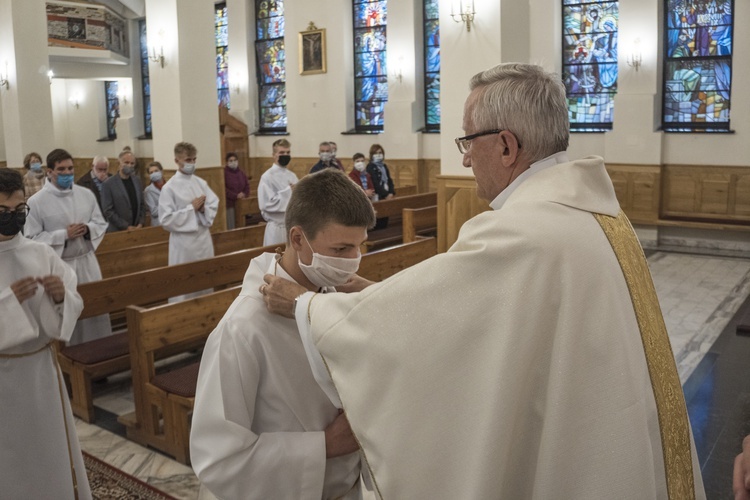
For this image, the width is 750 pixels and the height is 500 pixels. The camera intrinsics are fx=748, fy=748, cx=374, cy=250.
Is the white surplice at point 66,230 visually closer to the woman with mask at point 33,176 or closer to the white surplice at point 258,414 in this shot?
the woman with mask at point 33,176

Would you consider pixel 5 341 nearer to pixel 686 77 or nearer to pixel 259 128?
pixel 686 77

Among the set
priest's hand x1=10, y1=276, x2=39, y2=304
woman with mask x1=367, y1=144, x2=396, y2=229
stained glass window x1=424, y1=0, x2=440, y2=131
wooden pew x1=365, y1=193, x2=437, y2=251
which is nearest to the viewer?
priest's hand x1=10, y1=276, x2=39, y2=304

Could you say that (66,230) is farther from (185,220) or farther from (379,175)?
(379,175)

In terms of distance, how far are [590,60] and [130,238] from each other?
846cm

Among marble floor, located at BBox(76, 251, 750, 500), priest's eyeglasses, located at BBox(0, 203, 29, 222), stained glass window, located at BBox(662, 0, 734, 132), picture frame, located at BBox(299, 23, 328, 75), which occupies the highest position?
picture frame, located at BBox(299, 23, 328, 75)

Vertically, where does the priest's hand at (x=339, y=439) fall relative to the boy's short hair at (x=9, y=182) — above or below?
below

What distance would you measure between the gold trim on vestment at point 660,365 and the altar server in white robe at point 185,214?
594 cm

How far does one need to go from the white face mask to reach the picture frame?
14.1 meters

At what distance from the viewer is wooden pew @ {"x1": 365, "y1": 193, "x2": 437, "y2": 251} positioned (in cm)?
974

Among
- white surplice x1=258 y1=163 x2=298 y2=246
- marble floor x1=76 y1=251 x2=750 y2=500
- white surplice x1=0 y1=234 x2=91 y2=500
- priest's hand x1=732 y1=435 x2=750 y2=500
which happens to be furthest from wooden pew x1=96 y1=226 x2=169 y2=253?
priest's hand x1=732 y1=435 x2=750 y2=500

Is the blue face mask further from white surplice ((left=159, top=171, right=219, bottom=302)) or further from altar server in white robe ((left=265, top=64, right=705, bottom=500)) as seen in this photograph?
altar server in white robe ((left=265, top=64, right=705, bottom=500))

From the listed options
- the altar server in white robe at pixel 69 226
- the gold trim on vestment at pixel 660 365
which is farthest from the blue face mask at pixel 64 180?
the gold trim on vestment at pixel 660 365

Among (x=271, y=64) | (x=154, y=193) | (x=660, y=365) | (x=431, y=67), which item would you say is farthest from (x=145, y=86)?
(x=660, y=365)

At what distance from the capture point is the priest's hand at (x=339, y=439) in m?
1.92
